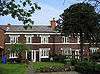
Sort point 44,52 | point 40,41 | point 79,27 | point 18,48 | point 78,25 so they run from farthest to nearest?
point 40,41, point 44,52, point 18,48, point 78,25, point 79,27

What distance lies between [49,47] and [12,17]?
196 ft

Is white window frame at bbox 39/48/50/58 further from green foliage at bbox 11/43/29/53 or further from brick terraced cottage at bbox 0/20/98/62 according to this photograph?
green foliage at bbox 11/43/29/53

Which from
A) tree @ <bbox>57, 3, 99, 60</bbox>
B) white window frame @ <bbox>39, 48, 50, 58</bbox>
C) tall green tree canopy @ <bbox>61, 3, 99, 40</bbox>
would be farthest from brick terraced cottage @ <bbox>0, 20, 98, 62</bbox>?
tall green tree canopy @ <bbox>61, 3, 99, 40</bbox>

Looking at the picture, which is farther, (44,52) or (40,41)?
(40,41)

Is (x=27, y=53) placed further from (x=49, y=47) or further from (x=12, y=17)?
(x=12, y=17)

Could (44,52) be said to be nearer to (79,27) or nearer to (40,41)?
(40,41)

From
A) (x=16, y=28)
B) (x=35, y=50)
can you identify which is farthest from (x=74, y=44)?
(x=16, y=28)

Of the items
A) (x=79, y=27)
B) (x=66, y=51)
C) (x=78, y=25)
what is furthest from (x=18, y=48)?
(x=66, y=51)

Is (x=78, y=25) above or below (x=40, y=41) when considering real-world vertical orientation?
above

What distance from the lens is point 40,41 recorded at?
7825cm

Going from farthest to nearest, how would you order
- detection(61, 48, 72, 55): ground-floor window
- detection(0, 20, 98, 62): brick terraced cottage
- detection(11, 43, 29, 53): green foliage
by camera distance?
detection(61, 48, 72, 55): ground-floor window → detection(0, 20, 98, 62): brick terraced cottage → detection(11, 43, 29, 53): green foliage

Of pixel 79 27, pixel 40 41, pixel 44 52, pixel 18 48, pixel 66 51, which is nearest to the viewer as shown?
pixel 79 27

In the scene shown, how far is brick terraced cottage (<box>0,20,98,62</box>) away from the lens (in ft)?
253

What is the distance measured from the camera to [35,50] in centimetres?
7838
